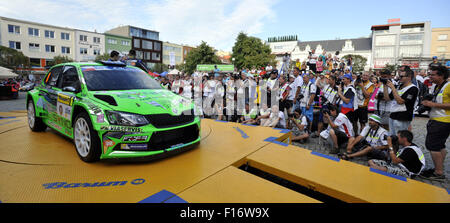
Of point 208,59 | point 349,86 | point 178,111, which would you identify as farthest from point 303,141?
point 208,59

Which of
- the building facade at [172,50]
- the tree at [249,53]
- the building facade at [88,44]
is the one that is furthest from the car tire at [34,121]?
the building facade at [172,50]

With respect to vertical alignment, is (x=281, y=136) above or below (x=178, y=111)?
below

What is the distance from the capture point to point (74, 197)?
7.67 feet

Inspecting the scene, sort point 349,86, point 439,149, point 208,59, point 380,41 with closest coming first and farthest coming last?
point 439,149 → point 349,86 → point 208,59 → point 380,41

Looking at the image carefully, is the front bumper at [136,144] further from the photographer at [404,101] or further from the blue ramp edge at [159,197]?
the photographer at [404,101]

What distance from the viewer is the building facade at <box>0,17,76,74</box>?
38013mm

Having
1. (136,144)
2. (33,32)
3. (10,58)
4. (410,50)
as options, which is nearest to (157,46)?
(33,32)

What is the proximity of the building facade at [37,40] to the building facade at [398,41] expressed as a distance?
81.3 metres

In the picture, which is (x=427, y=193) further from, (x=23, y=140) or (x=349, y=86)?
(x=23, y=140)

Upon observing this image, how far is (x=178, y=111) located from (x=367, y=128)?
4.10 metres

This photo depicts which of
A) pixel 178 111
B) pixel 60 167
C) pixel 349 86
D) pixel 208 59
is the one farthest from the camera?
pixel 208 59

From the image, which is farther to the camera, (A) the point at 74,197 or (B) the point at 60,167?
(B) the point at 60,167

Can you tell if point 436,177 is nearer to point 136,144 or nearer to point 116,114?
point 136,144

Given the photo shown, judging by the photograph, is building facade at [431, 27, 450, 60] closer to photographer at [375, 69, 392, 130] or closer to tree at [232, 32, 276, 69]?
tree at [232, 32, 276, 69]
